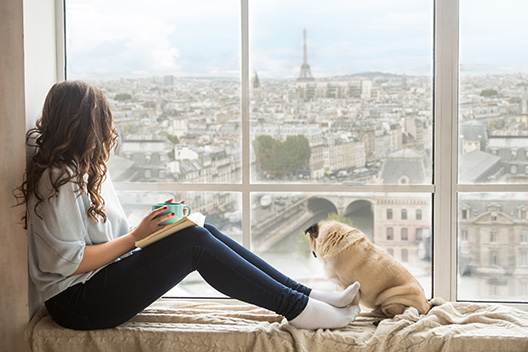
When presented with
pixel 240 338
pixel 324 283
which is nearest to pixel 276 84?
pixel 324 283

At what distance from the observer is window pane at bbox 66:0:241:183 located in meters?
2.50

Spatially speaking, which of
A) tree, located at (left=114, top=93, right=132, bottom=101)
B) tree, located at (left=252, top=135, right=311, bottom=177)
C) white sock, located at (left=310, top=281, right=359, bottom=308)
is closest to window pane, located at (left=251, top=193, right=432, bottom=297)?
tree, located at (left=252, top=135, right=311, bottom=177)

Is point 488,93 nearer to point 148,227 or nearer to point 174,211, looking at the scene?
point 174,211

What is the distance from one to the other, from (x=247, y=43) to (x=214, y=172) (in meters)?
0.60

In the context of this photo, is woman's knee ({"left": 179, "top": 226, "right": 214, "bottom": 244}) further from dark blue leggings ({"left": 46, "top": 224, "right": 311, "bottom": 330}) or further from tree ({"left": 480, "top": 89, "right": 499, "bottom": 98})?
tree ({"left": 480, "top": 89, "right": 499, "bottom": 98})

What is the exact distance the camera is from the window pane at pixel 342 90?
2434mm

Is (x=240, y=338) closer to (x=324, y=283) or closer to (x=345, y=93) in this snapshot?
(x=324, y=283)

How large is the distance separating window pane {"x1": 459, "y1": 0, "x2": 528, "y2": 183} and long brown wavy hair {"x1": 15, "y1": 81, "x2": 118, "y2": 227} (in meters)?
1.52

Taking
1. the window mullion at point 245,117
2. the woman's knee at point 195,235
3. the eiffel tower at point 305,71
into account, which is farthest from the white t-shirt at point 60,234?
the eiffel tower at point 305,71

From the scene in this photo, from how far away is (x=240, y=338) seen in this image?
6.47 ft

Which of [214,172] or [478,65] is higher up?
[478,65]

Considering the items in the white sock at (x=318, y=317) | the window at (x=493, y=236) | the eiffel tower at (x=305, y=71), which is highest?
the eiffel tower at (x=305, y=71)

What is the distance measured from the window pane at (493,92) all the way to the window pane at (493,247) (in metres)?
0.10

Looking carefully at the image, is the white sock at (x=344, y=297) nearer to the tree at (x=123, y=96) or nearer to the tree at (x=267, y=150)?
the tree at (x=267, y=150)
